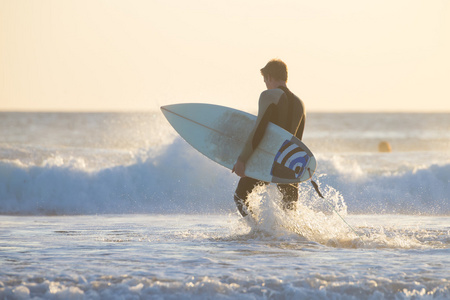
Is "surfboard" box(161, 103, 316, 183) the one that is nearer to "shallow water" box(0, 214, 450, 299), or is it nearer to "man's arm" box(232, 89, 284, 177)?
"man's arm" box(232, 89, 284, 177)

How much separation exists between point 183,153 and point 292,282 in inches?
340

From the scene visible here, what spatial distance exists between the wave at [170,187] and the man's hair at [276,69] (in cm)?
543

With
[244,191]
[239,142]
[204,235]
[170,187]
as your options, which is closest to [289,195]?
[244,191]

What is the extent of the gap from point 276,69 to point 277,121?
1.50ft

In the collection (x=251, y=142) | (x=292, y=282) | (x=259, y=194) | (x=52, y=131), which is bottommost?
(x=292, y=282)

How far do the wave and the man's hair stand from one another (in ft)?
17.8

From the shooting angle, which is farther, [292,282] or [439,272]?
[439,272]

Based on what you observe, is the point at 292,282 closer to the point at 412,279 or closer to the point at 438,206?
the point at 412,279

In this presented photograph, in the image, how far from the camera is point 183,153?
42.1 ft

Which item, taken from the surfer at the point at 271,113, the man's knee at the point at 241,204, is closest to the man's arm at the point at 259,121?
the surfer at the point at 271,113

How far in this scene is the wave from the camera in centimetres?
1116

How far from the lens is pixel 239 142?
6.24 metres

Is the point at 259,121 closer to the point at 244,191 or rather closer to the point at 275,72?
the point at 275,72

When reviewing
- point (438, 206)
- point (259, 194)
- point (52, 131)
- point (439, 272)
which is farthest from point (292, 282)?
point (52, 131)
